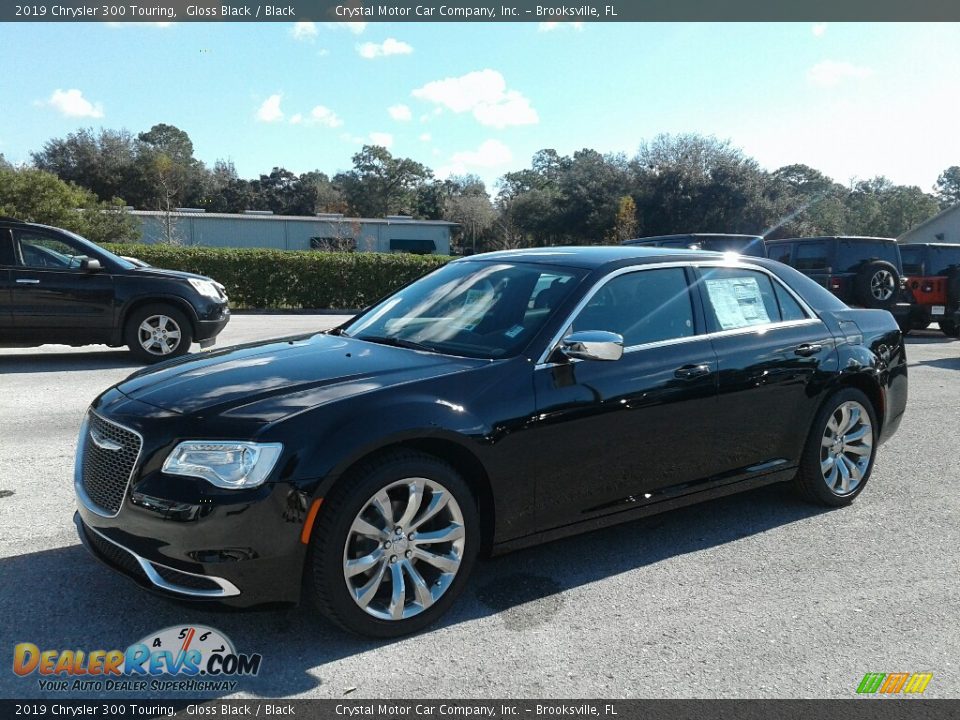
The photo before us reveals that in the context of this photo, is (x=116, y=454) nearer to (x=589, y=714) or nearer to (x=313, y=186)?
(x=589, y=714)

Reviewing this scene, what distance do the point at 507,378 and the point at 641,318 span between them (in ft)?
3.30

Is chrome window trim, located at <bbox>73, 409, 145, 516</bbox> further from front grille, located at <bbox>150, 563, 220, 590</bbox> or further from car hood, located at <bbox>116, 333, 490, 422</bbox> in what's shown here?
front grille, located at <bbox>150, 563, 220, 590</bbox>

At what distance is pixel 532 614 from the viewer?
356 centimetres

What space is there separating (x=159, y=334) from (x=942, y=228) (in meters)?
50.4

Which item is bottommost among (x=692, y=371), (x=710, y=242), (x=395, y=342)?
(x=692, y=371)

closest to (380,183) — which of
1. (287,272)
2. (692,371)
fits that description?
(287,272)

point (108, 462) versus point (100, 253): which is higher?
point (100, 253)

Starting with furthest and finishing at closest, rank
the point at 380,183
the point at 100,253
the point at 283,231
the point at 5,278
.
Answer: the point at 380,183, the point at 283,231, the point at 100,253, the point at 5,278

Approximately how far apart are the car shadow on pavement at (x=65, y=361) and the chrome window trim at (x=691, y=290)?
7743mm

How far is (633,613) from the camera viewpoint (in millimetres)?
3584

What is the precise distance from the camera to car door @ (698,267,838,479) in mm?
4434

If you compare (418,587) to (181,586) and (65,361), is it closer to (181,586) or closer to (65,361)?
(181,586)

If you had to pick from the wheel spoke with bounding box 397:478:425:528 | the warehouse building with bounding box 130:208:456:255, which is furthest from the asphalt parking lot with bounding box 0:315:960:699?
the warehouse building with bounding box 130:208:456:255

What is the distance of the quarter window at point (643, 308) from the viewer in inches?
162
